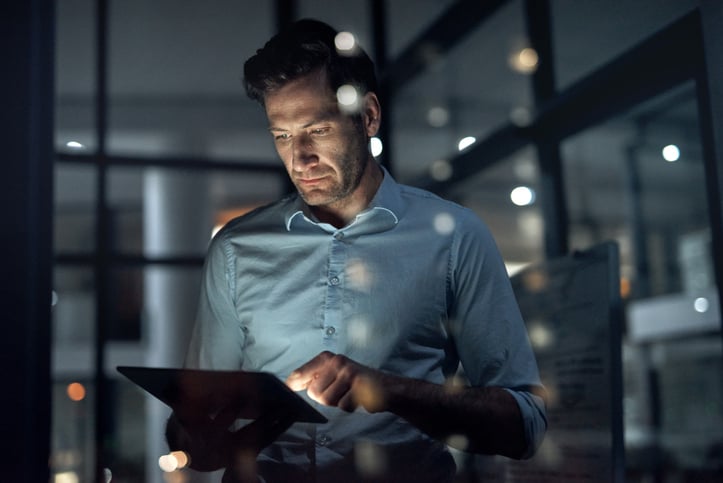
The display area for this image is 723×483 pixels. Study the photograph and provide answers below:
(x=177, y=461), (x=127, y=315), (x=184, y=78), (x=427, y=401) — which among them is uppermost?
(x=184, y=78)

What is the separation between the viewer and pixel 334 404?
1.24 m

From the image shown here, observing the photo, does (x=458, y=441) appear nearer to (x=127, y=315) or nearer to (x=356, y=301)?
(x=356, y=301)

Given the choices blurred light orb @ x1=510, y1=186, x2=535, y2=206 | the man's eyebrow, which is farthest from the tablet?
blurred light orb @ x1=510, y1=186, x2=535, y2=206

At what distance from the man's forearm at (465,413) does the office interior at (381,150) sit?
0.46 m

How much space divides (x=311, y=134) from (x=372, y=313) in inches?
13.9

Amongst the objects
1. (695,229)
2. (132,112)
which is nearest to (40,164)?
(132,112)

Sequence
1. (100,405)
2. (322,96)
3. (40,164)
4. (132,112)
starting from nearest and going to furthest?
(40,164), (322,96), (100,405), (132,112)

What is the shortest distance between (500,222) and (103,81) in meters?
2.39

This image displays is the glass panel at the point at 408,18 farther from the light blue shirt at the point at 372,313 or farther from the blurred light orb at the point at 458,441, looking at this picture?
the blurred light orb at the point at 458,441

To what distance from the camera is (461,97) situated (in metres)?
4.20

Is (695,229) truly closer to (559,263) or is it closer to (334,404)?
(559,263)

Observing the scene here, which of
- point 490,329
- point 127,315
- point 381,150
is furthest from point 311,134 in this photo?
point 127,315

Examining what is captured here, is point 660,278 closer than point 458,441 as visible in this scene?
No

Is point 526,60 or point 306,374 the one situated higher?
point 526,60
